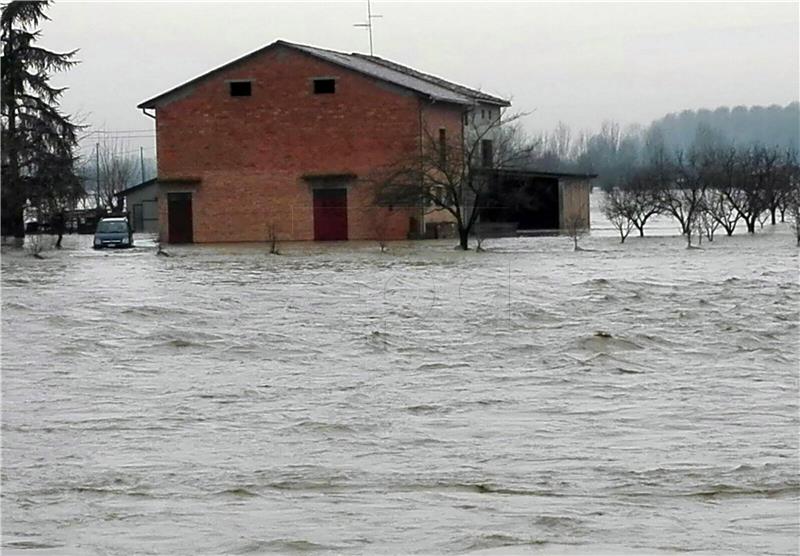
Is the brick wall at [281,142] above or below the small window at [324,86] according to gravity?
below

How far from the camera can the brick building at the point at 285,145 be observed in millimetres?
50750

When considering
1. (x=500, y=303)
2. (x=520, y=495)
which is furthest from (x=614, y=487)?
(x=500, y=303)

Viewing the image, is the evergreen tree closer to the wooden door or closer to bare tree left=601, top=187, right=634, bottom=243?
the wooden door

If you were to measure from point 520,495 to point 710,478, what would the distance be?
4.82 feet

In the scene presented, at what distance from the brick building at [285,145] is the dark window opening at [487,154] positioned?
1.78m

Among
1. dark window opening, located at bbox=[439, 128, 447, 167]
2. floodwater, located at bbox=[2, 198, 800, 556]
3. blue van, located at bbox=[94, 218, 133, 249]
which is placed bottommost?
floodwater, located at bbox=[2, 198, 800, 556]

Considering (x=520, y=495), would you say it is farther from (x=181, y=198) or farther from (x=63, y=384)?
(x=181, y=198)

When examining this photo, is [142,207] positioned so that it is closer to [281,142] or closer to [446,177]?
[281,142]

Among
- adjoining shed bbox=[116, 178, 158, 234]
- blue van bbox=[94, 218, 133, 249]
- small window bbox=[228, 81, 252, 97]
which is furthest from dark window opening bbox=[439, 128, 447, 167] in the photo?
adjoining shed bbox=[116, 178, 158, 234]

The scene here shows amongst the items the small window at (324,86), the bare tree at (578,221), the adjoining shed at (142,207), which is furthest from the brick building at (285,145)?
the adjoining shed at (142,207)

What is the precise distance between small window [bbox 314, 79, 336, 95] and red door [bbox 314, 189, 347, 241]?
3.60m

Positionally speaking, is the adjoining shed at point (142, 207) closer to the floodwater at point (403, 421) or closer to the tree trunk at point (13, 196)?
the tree trunk at point (13, 196)

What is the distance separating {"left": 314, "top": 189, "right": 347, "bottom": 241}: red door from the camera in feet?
168

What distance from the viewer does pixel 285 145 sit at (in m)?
51.6
